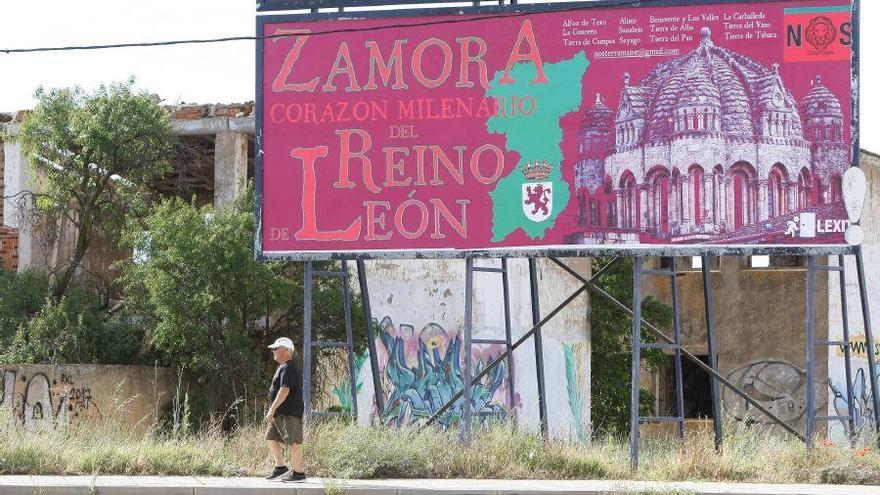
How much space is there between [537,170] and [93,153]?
1139 cm

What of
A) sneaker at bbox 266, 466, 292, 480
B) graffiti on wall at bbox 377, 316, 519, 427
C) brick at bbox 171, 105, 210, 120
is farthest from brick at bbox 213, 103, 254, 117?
sneaker at bbox 266, 466, 292, 480

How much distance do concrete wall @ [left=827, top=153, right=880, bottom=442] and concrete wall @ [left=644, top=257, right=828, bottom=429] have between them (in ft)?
5.74

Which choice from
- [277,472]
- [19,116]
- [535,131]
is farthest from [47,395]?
[535,131]

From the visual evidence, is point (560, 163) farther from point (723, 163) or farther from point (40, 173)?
point (40, 173)

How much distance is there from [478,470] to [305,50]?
20.4 ft

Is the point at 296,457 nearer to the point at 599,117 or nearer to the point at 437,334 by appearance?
the point at 599,117

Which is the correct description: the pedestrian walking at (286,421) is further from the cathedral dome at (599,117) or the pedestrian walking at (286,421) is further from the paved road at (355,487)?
the cathedral dome at (599,117)

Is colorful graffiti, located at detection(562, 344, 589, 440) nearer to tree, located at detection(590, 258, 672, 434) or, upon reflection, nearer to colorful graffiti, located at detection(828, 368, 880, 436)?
tree, located at detection(590, 258, 672, 434)

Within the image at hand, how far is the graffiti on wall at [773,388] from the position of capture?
3119cm

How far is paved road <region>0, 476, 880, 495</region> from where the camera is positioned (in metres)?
13.0

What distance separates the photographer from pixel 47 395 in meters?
22.3

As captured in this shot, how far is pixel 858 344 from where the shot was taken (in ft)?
93.4

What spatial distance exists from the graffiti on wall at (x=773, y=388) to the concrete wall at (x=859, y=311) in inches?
75.7

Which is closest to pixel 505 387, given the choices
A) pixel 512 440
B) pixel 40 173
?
pixel 512 440
